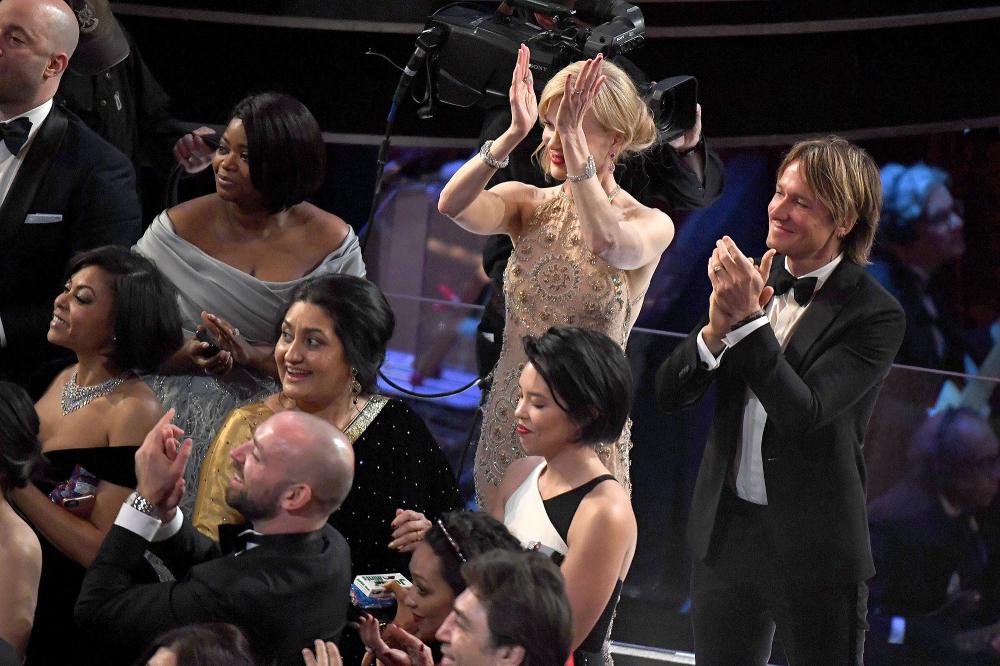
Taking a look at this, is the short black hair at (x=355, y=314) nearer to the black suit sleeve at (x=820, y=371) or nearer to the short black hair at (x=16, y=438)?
the short black hair at (x=16, y=438)

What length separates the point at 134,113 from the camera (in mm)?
3799

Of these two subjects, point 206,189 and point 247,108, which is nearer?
point 247,108

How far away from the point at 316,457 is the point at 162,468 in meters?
0.25

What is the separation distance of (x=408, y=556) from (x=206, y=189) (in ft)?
6.62

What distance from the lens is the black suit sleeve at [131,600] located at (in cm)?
220

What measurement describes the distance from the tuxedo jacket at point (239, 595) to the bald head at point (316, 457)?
0.25ft

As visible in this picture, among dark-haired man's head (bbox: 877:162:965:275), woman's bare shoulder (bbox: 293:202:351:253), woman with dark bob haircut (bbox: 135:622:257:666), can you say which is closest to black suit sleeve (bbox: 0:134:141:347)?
woman's bare shoulder (bbox: 293:202:351:253)

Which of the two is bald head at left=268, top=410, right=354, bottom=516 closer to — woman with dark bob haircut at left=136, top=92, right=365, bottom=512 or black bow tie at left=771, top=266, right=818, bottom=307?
woman with dark bob haircut at left=136, top=92, right=365, bottom=512

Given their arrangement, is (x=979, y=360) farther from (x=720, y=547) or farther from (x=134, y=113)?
(x=134, y=113)

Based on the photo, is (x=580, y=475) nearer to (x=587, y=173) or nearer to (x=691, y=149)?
(x=587, y=173)

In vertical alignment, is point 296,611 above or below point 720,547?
below

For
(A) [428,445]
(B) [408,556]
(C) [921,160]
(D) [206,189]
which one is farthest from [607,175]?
(C) [921,160]

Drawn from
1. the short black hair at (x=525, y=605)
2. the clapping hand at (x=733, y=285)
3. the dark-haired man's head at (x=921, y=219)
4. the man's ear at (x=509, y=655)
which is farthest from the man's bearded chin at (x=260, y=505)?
the dark-haired man's head at (x=921, y=219)

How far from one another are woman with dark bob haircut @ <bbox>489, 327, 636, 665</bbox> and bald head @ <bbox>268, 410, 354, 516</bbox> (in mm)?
390
